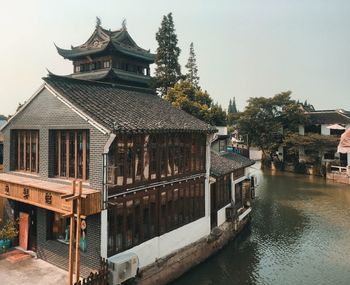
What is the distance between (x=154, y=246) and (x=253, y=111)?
173 ft

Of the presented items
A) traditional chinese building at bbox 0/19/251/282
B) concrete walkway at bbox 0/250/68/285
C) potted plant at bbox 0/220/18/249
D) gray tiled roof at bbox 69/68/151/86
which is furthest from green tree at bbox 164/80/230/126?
concrete walkway at bbox 0/250/68/285

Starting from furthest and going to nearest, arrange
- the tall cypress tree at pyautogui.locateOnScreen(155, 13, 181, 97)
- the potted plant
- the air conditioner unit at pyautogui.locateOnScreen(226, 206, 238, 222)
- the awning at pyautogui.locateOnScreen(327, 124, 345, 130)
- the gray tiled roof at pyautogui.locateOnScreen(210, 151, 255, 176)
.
→ 1. the awning at pyautogui.locateOnScreen(327, 124, 345, 130)
2. the tall cypress tree at pyautogui.locateOnScreen(155, 13, 181, 97)
3. the air conditioner unit at pyautogui.locateOnScreen(226, 206, 238, 222)
4. the gray tiled roof at pyautogui.locateOnScreen(210, 151, 255, 176)
5. the potted plant

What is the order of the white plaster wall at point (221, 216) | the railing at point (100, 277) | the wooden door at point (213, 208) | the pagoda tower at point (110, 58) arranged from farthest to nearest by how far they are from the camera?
the pagoda tower at point (110, 58) → the white plaster wall at point (221, 216) → the wooden door at point (213, 208) → the railing at point (100, 277)

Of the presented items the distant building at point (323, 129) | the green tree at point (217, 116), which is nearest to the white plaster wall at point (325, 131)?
the distant building at point (323, 129)

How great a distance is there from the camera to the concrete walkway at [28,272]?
44.4 feet

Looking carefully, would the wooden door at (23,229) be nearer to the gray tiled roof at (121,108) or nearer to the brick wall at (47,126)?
the brick wall at (47,126)

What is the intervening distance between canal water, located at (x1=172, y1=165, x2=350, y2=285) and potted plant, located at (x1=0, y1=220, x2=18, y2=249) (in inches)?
346

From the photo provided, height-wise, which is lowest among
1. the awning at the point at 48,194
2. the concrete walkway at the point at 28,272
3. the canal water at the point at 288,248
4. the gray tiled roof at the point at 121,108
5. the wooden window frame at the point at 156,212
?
the canal water at the point at 288,248

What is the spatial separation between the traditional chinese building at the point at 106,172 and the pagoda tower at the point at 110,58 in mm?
9506

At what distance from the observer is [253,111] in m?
65.1

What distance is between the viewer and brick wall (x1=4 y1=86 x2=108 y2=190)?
1348 centimetres

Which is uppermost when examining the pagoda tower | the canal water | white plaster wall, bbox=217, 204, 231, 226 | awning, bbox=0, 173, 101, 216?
the pagoda tower

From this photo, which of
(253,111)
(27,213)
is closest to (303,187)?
(253,111)

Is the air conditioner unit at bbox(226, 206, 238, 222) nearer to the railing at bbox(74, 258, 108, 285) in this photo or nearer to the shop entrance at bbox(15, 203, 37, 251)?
the railing at bbox(74, 258, 108, 285)
